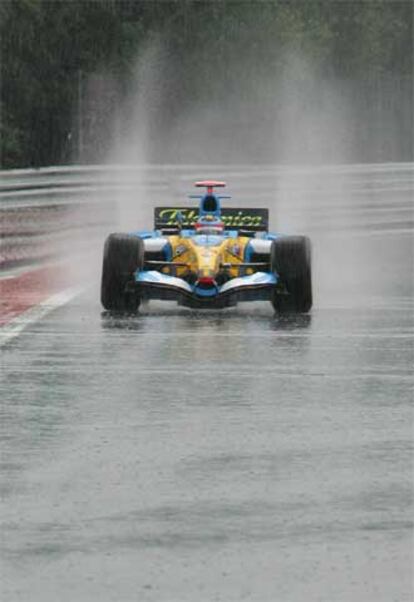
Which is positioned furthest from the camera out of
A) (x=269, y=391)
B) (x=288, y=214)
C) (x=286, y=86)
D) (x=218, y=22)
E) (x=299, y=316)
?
(x=286, y=86)

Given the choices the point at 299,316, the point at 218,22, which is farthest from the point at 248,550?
the point at 218,22

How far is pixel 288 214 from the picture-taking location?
116 ft

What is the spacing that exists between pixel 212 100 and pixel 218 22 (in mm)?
2215

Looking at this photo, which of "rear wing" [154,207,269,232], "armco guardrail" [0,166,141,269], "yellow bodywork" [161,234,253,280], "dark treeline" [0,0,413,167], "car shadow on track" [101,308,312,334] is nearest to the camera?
"car shadow on track" [101,308,312,334]

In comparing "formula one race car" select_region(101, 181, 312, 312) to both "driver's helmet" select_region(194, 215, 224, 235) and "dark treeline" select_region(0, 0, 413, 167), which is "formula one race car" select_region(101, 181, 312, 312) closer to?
"driver's helmet" select_region(194, 215, 224, 235)

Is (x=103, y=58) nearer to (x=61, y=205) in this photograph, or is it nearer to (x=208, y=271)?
(x=61, y=205)

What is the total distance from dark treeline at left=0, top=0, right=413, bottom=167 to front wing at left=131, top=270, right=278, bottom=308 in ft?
122

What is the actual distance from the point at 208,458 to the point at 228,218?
10.6 m

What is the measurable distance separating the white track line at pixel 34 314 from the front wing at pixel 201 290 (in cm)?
89

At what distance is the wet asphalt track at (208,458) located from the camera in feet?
25.6

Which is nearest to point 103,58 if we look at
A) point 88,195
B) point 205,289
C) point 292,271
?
point 88,195

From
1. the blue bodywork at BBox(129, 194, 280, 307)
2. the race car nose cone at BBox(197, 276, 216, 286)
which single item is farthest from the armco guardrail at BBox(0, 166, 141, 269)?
the race car nose cone at BBox(197, 276, 216, 286)

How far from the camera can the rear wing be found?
2055 cm

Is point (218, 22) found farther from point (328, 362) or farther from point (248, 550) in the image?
point (248, 550)
